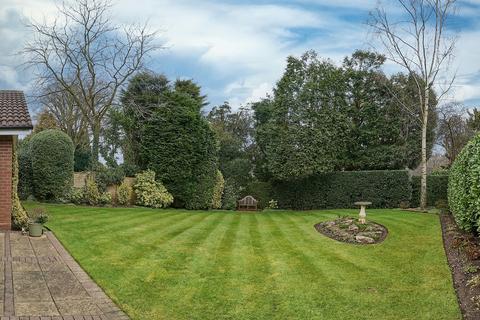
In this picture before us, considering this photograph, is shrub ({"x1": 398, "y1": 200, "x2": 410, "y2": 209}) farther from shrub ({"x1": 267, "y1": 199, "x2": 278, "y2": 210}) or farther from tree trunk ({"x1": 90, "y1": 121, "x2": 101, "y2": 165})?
tree trunk ({"x1": 90, "y1": 121, "x2": 101, "y2": 165})

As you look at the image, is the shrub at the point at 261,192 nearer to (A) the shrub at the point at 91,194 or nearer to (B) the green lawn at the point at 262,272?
(A) the shrub at the point at 91,194

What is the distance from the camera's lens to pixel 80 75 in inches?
1134

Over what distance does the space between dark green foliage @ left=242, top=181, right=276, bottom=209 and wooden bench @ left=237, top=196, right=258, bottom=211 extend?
437mm

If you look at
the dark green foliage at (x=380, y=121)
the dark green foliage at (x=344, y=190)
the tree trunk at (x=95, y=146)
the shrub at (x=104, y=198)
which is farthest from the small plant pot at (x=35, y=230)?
the dark green foliage at (x=380, y=121)

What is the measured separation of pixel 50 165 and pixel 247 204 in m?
13.2

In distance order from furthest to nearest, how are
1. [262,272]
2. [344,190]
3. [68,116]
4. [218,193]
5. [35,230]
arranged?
[68,116]
[218,193]
[344,190]
[35,230]
[262,272]

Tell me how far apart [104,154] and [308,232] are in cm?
1897

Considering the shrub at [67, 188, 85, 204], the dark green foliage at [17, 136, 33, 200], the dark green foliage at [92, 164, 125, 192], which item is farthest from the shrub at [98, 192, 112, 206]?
the dark green foliage at [17, 136, 33, 200]

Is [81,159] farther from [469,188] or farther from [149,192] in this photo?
[469,188]

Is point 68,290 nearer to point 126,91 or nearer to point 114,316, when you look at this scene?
point 114,316

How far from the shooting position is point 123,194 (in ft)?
80.7

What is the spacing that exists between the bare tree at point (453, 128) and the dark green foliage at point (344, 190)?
4.38 metres

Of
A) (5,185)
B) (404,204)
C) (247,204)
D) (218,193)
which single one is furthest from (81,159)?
(404,204)

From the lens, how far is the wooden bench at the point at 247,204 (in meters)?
31.0
